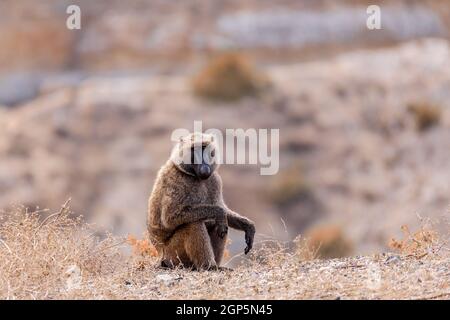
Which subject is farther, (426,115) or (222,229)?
(426,115)

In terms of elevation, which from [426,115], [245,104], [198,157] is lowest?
[426,115]

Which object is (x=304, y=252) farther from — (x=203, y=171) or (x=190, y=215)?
(x=203, y=171)

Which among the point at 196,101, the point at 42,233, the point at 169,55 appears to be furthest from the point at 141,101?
the point at 42,233

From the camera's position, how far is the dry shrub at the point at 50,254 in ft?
32.2

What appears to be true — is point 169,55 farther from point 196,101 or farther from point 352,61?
point 352,61

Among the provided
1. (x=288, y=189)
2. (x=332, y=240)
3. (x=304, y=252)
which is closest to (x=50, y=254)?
(x=304, y=252)

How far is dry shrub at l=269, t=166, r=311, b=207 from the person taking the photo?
3819 centimetres

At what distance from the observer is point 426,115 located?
39656 millimetres

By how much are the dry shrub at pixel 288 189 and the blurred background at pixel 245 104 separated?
0.05 meters

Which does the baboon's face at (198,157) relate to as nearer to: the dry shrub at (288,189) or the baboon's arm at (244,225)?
the baboon's arm at (244,225)

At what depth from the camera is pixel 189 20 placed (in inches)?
1981

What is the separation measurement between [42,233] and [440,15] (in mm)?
41742

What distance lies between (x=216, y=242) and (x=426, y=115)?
29783 millimetres

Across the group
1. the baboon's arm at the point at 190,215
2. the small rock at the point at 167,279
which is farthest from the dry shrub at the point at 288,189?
the small rock at the point at 167,279
